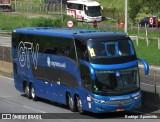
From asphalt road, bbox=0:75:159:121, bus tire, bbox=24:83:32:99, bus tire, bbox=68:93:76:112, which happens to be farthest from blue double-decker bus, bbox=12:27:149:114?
bus tire, bbox=24:83:32:99

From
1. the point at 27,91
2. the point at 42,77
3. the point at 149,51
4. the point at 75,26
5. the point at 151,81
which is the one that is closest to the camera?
the point at 42,77

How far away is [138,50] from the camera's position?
147ft

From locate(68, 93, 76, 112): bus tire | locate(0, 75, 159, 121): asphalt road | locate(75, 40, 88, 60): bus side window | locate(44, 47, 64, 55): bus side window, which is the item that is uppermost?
locate(75, 40, 88, 60): bus side window

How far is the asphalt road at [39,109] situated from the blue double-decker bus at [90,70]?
1.25ft

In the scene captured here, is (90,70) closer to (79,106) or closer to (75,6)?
(79,106)

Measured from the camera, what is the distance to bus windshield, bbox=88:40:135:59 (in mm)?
20547

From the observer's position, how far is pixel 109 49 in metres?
20.8

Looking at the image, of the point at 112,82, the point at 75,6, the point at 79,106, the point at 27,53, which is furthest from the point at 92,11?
the point at 112,82

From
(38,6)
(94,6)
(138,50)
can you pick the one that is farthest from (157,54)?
(38,6)

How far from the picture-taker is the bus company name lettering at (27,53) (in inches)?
1008

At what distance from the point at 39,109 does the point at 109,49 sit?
4.38 m

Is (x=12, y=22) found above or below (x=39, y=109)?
above

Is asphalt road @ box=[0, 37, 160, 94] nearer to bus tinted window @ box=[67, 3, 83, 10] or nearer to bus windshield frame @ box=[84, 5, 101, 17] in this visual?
bus windshield frame @ box=[84, 5, 101, 17]

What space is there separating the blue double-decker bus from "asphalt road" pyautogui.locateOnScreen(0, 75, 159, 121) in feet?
1.25
